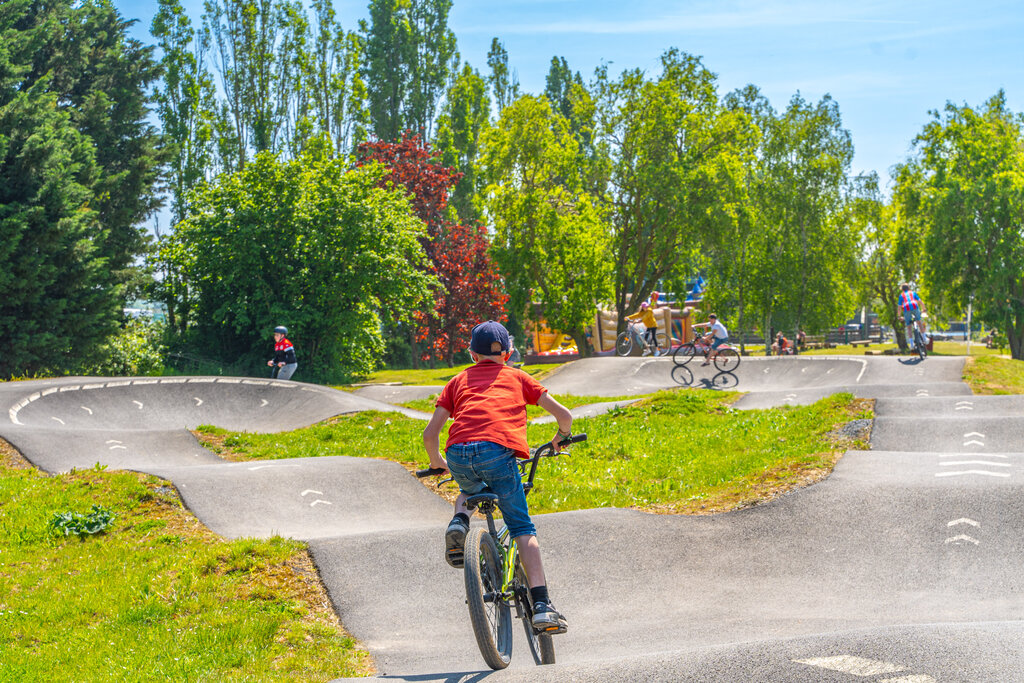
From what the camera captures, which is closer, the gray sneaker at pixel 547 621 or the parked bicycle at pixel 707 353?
the gray sneaker at pixel 547 621

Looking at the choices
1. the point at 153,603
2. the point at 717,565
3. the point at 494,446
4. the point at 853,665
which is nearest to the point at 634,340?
the point at 717,565

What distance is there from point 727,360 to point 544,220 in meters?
12.3

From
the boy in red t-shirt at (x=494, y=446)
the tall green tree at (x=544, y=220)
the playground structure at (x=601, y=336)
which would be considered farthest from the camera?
the playground structure at (x=601, y=336)

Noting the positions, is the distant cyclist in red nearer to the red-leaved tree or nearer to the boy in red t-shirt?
the red-leaved tree

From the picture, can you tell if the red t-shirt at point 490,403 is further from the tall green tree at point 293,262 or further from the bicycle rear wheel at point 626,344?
the bicycle rear wheel at point 626,344

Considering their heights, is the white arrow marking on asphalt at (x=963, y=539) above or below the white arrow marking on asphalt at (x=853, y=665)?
below

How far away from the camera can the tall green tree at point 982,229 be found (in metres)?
33.5

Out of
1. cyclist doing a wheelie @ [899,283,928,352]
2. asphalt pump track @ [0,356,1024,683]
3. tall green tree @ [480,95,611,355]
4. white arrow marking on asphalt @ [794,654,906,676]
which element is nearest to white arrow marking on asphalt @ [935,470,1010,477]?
asphalt pump track @ [0,356,1024,683]

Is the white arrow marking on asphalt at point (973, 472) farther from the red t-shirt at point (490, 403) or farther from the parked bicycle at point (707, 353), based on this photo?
the parked bicycle at point (707, 353)

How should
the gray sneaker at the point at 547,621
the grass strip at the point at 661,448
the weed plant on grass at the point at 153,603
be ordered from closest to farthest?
the gray sneaker at the point at 547,621 < the weed plant on grass at the point at 153,603 < the grass strip at the point at 661,448

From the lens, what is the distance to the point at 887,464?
10430 mm

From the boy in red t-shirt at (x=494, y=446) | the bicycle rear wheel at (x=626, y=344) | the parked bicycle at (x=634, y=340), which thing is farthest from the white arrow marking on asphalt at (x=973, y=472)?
the bicycle rear wheel at (x=626, y=344)

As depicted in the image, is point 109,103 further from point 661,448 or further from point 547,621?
point 547,621

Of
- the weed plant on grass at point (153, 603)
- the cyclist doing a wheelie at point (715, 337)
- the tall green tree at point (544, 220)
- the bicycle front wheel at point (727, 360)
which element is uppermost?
the tall green tree at point (544, 220)
